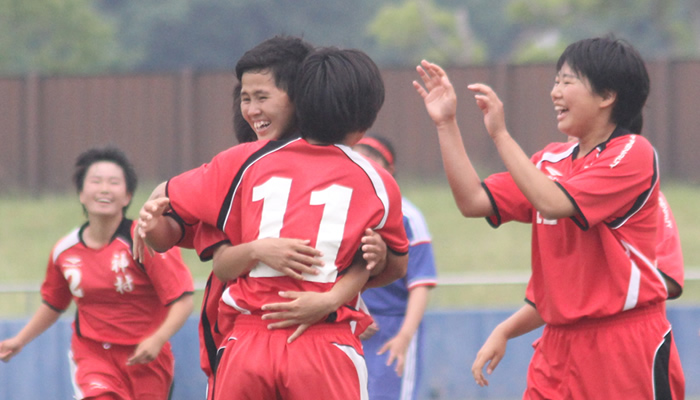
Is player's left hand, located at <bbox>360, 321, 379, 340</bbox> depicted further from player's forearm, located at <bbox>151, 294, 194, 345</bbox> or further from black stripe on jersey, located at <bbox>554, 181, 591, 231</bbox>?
black stripe on jersey, located at <bbox>554, 181, 591, 231</bbox>

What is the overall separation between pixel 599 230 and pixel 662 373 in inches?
22.0

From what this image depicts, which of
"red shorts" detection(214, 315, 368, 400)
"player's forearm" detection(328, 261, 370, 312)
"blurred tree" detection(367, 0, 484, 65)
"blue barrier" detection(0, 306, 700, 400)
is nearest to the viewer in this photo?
"red shorts" detection(214, 315, 368, 400)

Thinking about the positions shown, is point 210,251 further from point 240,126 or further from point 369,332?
point 369,332

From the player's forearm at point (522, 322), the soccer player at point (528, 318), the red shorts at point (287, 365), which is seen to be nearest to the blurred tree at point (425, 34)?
the soccer player at point (528, 318)

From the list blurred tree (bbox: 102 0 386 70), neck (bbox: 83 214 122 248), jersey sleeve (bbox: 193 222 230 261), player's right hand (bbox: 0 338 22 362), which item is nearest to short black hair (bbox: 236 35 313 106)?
jersey sleeve (bbox: 193 222 230 261)

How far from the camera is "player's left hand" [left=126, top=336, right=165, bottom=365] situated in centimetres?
491

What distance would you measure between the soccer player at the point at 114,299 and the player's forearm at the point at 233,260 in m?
1.75

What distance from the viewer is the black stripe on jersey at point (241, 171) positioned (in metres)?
3.26

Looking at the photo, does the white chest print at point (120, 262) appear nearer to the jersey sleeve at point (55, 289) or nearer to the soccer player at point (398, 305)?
the jersey sleeve at point (55, 289)

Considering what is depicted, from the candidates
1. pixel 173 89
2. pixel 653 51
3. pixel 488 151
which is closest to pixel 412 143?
pixel 488 151

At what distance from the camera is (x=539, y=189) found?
3371 millimetres

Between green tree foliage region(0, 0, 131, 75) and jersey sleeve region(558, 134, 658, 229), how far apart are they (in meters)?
25.8

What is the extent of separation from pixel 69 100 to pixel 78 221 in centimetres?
207

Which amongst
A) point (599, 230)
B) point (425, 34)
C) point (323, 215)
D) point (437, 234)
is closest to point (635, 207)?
point (599, 230)
